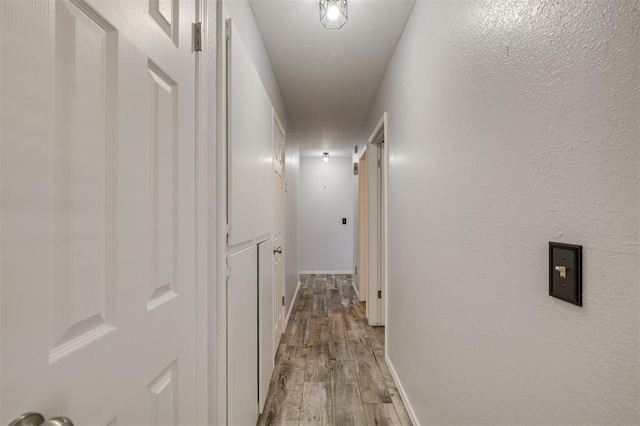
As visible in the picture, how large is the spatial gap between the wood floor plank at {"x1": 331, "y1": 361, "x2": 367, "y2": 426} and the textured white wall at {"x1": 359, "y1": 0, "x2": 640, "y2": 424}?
46 cm

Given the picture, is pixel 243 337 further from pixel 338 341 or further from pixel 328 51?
pixel 328 51

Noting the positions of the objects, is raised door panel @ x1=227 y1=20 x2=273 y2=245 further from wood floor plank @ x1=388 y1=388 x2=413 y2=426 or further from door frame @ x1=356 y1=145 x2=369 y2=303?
door frame @ x1=356 y1=145 x2=369 y2=303

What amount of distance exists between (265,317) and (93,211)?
4.93ft

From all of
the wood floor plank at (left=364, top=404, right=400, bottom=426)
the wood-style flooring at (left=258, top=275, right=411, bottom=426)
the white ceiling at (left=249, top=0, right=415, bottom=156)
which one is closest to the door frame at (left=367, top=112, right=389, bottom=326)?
the wood-style flooring at (left=258, top=275, right=411, bottom=426)

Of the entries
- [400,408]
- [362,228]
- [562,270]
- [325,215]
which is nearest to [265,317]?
[400,408]

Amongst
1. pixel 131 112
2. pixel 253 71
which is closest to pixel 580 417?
pixel 131 112

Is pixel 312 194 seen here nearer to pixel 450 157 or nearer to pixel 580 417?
pixel 450 157

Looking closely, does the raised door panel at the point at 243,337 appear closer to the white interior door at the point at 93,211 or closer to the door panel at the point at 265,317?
the door panel at the point at 265,317

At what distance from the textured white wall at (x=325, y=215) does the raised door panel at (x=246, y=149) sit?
4236mm

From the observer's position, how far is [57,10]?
0.49 metres

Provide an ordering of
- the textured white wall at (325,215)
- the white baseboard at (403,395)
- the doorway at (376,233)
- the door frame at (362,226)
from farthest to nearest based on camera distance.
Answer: the textured white wall at (325,215) → the door frame at (362,226) → the doorway at (376,233) → the white baseboard at (403,395)

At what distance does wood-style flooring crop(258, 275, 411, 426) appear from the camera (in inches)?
71.5

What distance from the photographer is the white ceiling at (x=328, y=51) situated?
5.79 feet

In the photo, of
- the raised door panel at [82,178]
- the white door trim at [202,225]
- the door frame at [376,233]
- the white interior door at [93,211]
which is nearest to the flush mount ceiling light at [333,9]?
the white door trim at [202,225]
